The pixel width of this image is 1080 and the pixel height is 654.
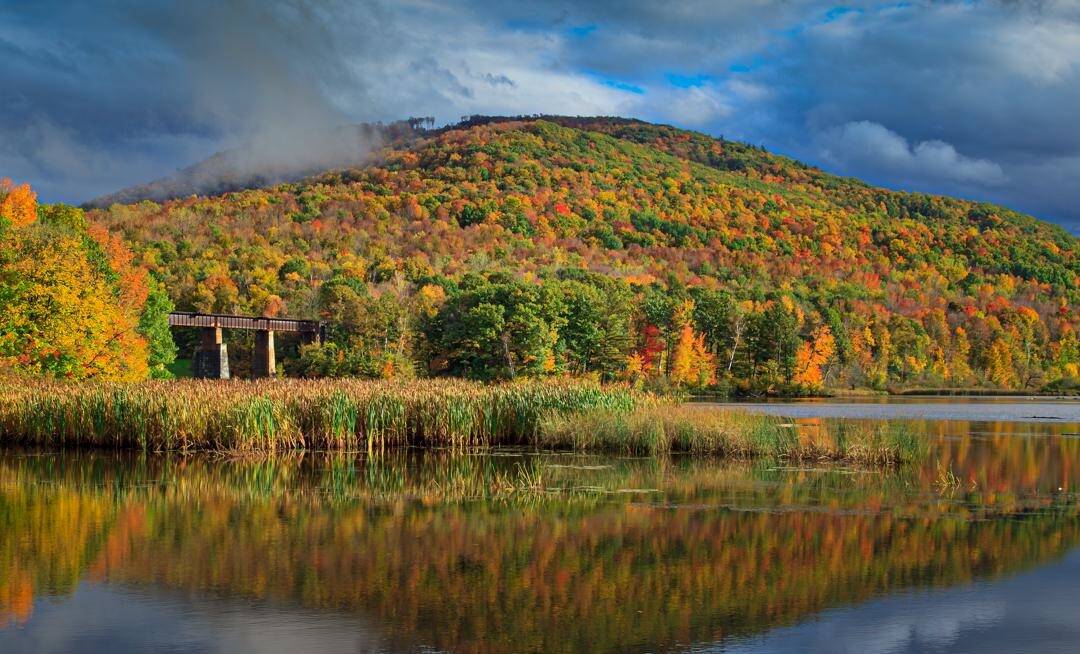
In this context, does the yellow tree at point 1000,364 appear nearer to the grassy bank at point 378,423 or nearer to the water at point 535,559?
the grassy bank at point 378,423

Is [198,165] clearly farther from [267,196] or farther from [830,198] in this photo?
[830,198]

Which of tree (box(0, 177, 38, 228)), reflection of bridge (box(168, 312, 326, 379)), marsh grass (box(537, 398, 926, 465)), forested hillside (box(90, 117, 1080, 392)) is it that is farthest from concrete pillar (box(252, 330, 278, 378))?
marsh grass (box(537, 398, 926, 465))

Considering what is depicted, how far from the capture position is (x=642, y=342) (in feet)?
284

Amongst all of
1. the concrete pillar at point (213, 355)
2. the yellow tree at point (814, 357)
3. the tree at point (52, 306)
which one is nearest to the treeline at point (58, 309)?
the tree at point (52, 306)

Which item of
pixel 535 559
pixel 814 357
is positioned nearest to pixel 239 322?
pixel 814 357

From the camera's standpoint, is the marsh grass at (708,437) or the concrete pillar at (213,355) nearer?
the marsh grass at (708,437)

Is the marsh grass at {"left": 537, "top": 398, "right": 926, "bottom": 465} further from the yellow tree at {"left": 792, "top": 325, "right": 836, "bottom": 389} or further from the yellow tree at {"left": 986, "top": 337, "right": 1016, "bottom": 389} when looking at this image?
the yellow tree at {"left": 986, "top": 337, "right": 1016, "bottom": 389}

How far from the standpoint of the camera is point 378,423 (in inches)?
1113

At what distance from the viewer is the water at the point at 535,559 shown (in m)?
10.9

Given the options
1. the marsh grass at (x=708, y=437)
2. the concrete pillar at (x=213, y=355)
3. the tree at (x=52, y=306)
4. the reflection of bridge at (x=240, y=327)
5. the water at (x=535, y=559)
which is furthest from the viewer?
the concrete pillar at (x=213, y=355)

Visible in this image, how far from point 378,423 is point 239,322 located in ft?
192

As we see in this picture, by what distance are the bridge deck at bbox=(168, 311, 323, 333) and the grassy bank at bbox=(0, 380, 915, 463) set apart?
5171 centimetres

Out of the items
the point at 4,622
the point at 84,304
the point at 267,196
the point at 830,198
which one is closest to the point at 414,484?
the point at 4,622

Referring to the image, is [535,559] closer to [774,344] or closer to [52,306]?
[52,306]
